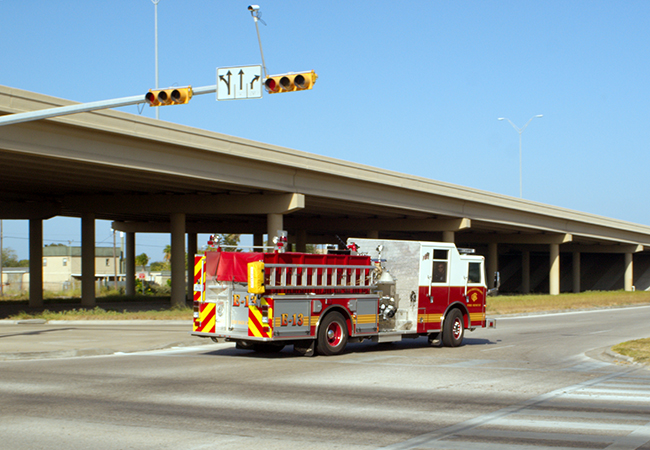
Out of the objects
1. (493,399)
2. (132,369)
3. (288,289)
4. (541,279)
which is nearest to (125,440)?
(493,399)

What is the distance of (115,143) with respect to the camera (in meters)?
28.0

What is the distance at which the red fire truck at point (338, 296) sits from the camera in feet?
52.0

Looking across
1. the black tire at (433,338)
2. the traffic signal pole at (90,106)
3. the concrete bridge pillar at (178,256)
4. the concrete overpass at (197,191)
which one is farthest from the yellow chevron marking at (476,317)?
the concrete bridge pillar at (178,256)

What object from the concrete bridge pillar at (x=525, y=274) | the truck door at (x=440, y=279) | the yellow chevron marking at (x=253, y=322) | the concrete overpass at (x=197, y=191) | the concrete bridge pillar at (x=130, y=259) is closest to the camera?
the yellow chevron marking at (x=253, y=322)

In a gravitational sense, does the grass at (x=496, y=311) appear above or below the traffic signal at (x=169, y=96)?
below

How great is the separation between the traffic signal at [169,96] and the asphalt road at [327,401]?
6.18 meters

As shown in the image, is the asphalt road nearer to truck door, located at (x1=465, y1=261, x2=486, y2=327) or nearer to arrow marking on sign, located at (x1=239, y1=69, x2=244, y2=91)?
truck door, located at (x1=465, y1=261, x2=486, y2=327)

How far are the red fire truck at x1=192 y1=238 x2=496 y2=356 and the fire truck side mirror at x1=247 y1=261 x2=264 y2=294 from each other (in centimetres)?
2

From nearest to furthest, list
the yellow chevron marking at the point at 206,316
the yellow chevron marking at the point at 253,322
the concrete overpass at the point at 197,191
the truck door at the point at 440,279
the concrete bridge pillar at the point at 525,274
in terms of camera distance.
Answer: the yellow chevron marking at the point at 253,322, the yellow chevron marking at the point at 206,316, the truck door at the point at 440,279, the concrete overpass at the point at 197,191, the concrete bridge pillar at the point at 525,274

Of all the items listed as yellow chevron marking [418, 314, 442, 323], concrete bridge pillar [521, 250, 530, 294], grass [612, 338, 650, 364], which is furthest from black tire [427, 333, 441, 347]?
concrete bridge pillar [521, 250, 530, 294]

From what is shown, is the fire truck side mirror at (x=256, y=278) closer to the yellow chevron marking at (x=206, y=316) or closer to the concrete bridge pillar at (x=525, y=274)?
the yellow chevron marking at (x=206, y=316)

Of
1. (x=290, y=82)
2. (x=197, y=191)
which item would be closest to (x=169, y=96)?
(x=290, y=82)

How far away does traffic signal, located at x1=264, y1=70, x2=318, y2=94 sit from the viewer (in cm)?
1609

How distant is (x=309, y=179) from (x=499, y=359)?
75.0 feet
